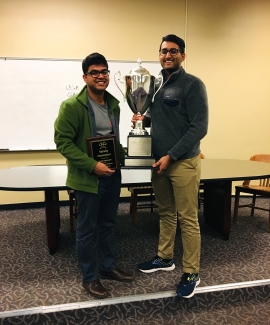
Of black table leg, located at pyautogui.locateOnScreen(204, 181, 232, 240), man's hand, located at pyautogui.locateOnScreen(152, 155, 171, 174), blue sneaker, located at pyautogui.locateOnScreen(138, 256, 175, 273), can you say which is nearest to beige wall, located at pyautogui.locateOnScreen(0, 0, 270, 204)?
black table leg, located at pyautogui.locateOnScreen(204, 181, 232, 240)

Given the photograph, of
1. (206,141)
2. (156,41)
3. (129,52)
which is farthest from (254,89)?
(129,52)

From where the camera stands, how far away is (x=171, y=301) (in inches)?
68.2

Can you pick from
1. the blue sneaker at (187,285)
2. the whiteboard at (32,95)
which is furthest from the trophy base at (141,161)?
the whiteboard at (32,95)

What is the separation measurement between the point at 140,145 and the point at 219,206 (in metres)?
1.38

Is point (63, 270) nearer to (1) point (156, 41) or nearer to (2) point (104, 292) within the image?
(2) point (104, 292)

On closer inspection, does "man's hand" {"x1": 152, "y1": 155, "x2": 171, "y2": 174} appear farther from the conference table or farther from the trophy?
the conference table

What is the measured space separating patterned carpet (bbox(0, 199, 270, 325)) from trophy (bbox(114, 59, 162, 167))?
0.84 metres

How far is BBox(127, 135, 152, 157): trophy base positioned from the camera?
1675 millimetres

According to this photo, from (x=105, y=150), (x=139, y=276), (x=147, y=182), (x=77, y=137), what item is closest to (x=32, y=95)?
(x=147, y=182)

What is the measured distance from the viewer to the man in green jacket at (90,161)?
153cm

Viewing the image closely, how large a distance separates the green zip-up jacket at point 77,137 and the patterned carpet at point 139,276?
2.39ft

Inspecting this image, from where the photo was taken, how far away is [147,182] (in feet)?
7.28

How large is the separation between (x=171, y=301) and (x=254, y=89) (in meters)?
3.24

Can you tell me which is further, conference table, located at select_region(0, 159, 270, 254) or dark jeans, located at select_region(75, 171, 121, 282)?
conference table, located at select_region(0, 159, 270, 254)
